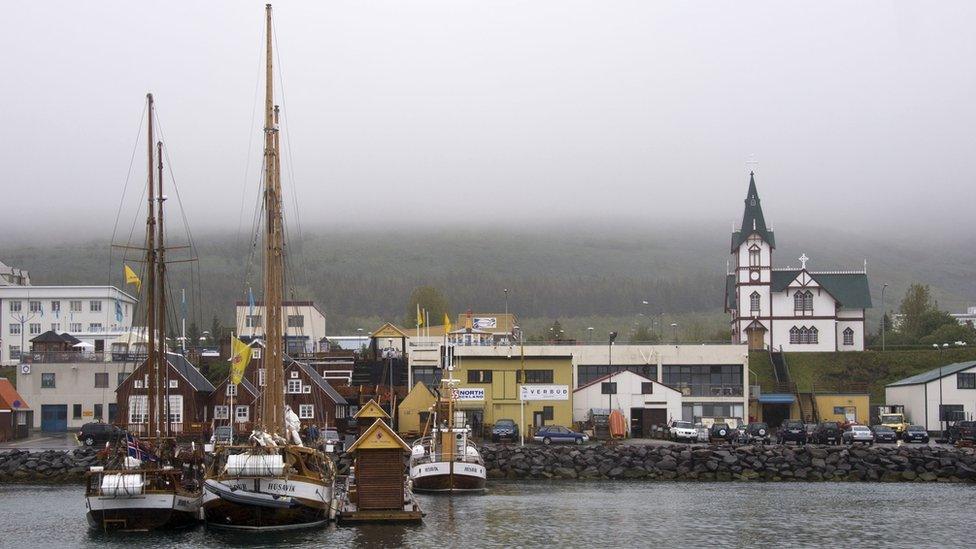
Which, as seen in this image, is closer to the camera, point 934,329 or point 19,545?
point 19,545

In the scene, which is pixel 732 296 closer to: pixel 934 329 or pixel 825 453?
pixel 934 329

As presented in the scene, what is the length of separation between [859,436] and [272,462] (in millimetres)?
46771

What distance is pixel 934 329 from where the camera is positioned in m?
150

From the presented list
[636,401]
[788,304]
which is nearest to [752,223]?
[788,304]

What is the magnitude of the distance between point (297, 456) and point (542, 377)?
41.6 metres

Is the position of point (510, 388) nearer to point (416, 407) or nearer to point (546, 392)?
point (546, 392)

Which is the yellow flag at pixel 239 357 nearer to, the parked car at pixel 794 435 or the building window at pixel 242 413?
the building window at pixel 242 413

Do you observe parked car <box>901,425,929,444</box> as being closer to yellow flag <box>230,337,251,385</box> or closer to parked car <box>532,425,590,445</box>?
parked car <box>532,425,590,445</box>

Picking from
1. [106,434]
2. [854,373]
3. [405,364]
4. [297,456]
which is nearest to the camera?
[297,456]

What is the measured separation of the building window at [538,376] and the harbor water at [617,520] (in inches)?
876

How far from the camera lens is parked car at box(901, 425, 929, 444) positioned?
78188 mm

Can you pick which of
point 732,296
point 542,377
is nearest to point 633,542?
point 542,377

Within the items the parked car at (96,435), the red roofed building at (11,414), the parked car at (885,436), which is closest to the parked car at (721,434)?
the parked car at (885,436)

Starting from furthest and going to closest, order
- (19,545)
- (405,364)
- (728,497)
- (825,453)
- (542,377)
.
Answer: (405,364) < (542,377) < (825,453) < (728,497) < (19,545)
